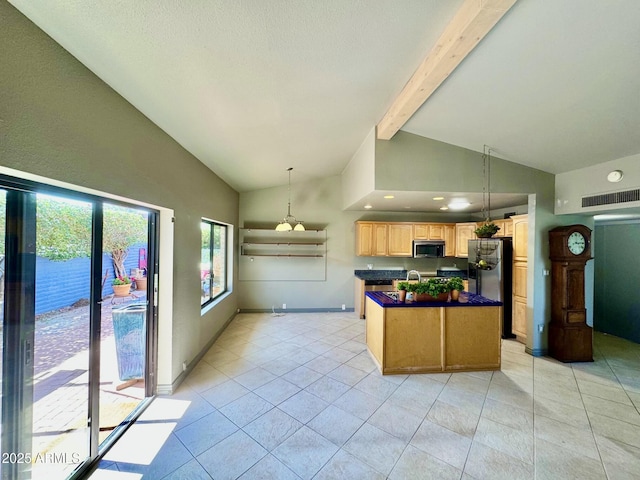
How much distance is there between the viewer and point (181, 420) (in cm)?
227

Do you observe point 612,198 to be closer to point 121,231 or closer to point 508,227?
point 508,227

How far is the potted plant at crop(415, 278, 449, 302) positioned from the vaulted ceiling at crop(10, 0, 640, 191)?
199cm

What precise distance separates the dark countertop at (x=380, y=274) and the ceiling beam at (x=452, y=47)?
396 cm

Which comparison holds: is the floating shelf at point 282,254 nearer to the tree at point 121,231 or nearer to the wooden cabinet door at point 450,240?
the wooden cabinet door at point 450,240

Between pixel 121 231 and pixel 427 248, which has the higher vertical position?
pixel 121 231

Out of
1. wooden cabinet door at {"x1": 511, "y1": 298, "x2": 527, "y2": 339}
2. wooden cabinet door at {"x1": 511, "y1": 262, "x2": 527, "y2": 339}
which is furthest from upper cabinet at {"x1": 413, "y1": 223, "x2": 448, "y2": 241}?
wooden cabinet door at {"x1": 511, "y1": 298, "x2": 527, "y2": 339}

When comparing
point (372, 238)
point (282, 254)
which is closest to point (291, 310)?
point (282, 254)

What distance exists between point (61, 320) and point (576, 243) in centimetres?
581

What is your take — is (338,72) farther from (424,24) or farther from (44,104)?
(44,104)

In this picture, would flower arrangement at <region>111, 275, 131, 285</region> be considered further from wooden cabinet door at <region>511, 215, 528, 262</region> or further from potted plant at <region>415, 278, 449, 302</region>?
wooden cabinet door at <region>511, 215, 528, 262</region>

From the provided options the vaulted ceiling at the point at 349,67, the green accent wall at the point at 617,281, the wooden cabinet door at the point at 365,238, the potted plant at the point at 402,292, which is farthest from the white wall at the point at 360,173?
the green accent wall at the point at 617,281

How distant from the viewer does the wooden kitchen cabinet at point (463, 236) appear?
5387 millimetres

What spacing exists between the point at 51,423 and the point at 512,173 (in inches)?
217

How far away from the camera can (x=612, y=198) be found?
119 inches
